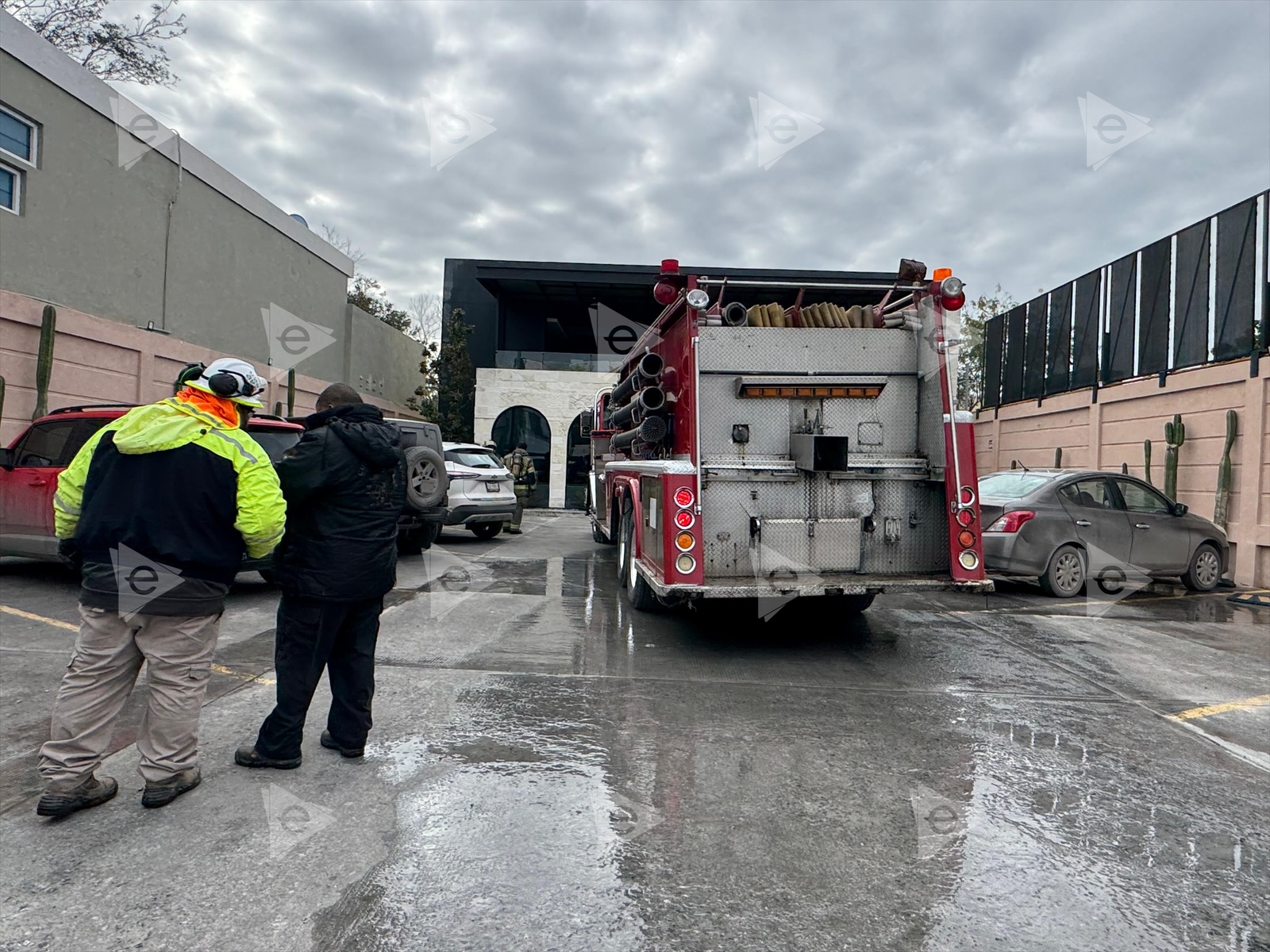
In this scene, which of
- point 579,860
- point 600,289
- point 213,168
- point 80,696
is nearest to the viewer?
point 579,860

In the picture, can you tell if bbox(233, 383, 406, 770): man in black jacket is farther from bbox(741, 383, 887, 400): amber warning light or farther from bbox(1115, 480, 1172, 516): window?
bbox(1115, 480, 1172, 516): window

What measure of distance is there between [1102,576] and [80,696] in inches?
414

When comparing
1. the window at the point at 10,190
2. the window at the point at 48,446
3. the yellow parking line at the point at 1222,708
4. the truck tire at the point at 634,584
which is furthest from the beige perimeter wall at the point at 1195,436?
the window at the point at 10,190

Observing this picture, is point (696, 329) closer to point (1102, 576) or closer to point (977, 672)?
point (977, 672)

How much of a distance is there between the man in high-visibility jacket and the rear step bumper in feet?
10.8

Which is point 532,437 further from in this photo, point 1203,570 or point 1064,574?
point 1203,570

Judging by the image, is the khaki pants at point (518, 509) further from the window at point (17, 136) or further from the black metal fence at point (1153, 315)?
the black metal fence at point (1153, 315)

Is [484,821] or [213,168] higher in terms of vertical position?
[213,168]

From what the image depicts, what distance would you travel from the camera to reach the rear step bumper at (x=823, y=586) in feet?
19.5

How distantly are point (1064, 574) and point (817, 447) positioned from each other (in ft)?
17.1

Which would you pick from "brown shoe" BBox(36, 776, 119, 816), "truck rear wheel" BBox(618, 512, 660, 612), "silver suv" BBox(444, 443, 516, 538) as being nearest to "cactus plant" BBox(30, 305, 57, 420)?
"silver suv" BBox(444, 443, 516, 538)

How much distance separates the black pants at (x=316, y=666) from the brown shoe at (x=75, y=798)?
2.02 feet

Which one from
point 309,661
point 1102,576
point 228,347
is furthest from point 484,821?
point 228,347

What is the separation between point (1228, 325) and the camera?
11758 millimetres
